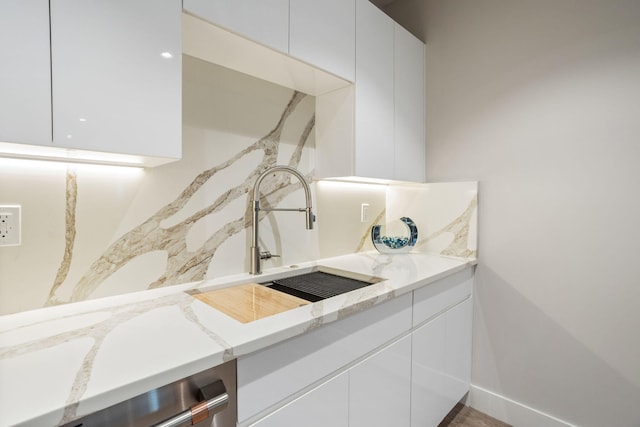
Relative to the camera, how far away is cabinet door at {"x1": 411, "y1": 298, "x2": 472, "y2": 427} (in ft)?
4.78

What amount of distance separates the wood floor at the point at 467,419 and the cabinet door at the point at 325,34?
77.2 inches

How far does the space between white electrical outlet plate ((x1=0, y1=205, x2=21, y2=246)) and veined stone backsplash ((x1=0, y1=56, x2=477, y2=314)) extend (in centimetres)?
2

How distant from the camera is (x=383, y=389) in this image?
1.23 metres

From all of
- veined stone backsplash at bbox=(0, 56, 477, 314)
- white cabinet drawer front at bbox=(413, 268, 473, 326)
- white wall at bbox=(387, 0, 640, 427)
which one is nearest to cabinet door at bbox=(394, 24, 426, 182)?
white wall at bbox=(387, 0, 640, 427)

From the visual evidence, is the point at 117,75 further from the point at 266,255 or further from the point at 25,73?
the point at 266,255

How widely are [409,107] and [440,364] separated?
147 centimetres

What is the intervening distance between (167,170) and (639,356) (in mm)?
2217

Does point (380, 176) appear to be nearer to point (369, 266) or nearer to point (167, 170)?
point (369, 266)

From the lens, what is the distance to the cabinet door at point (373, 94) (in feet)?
5.31

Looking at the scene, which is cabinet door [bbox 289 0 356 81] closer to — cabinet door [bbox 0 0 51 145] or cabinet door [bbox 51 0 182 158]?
cabinet door [bbox 51 0 182 158]

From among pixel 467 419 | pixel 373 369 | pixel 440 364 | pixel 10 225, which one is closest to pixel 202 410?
pixel 373 369

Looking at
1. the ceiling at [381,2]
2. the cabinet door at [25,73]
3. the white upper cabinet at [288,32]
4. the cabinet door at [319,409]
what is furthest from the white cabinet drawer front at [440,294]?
the ceiling at [381,2]

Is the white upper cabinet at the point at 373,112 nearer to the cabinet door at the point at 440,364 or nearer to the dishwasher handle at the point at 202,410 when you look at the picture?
the cabinet door at the point at 440,364

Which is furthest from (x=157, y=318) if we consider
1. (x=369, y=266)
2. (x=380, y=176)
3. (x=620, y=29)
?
(x=620, y=29)
